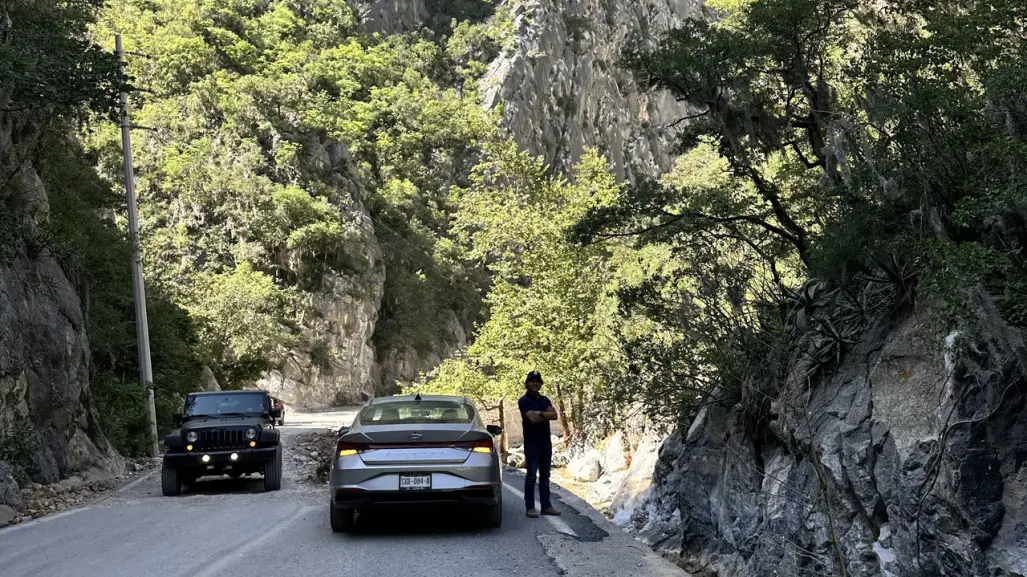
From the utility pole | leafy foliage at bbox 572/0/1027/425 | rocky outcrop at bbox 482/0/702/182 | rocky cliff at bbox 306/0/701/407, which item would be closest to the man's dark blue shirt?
leafy foliage at bbox 572/0/1027/425

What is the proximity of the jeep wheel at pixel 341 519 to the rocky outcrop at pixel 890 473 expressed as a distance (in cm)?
353

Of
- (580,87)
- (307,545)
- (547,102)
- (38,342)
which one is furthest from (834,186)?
(580,87)

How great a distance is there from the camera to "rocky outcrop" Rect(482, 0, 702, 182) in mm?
77188

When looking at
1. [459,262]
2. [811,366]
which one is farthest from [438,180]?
[811,366]

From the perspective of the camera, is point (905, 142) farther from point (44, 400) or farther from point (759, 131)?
point (44, 400)

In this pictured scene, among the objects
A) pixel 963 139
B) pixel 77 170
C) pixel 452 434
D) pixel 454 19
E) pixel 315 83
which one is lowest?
pixel 452 434

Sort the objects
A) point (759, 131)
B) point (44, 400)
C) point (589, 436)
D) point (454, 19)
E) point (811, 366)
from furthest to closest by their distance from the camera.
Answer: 1. point (454, 19)
2. point (589, 436)
3. point (44, 400)
4. point (759, 131)
5. point (811, 366)

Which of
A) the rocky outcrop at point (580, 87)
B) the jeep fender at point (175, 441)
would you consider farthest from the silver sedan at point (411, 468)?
the rocky outcrop at point (580, 87)

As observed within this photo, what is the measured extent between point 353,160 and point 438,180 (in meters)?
8.06

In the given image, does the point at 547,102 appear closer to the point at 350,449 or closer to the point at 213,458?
the point at 213,458

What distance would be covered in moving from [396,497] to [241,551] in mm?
1563

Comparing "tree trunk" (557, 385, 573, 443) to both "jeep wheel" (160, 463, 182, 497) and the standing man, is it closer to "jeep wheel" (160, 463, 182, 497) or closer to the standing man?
"jeep wheel" (160, 463, 182, 497)

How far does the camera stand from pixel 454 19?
8375 centimetres

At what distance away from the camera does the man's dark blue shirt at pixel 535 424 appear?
1022cm
